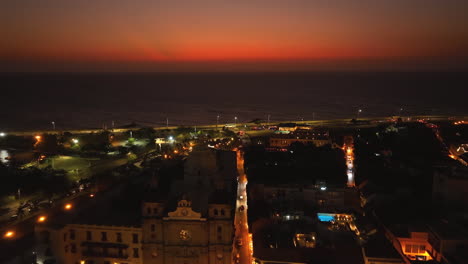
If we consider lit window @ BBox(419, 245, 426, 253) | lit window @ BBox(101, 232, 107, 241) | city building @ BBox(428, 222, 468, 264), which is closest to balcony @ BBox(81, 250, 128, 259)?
lit window @ BBox(101, 232, 107, 241)

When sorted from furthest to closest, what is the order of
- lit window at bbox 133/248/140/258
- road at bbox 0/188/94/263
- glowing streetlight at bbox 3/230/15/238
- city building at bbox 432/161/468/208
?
city building at bbox 432/161/468/208 → glowing streetlight at bbox 3/230/15/238 → lit window at bbox 133/248/140/258 → road at bbox 0/188/94/263

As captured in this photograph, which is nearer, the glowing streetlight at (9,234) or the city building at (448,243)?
the city building at (448,243)

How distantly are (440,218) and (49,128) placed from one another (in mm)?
59723

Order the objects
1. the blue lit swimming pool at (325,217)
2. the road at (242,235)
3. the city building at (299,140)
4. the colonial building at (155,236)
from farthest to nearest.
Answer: the city building at (299,140)
the blue lit swimming pool at (325,217)
the road at (242,235)
the colonial building at (155,236)

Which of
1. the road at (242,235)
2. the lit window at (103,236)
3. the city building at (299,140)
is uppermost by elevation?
the city building at (299,140)

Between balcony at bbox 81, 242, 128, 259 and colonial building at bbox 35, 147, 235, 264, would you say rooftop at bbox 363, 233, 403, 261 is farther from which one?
balcony at bbox 81, 242, 128, 259

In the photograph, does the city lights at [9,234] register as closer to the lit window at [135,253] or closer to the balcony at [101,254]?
the balcony at [101,254]

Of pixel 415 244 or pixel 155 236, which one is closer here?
pixel 155 236

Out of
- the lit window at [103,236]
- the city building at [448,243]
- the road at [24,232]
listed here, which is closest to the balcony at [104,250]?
the lit window at [103,236]

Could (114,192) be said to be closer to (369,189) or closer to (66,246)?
(66,246)

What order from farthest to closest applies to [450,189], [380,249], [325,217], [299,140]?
1. [299,140]
2. [450,189]
3. [325,217]
4. [380,249]

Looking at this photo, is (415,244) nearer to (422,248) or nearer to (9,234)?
(422,248)

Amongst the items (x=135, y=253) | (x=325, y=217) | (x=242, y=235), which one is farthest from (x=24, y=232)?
(x=325, y=217)

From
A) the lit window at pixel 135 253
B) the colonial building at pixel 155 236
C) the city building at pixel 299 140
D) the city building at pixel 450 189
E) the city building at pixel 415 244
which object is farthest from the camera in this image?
the city building at pixel 299 140
